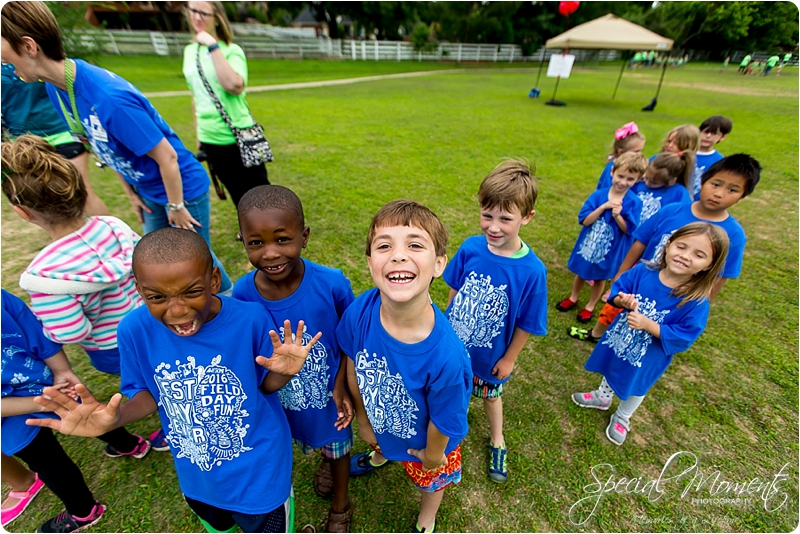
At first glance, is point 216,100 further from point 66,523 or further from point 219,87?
point 66,523

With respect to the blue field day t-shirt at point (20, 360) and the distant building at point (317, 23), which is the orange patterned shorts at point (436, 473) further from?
the distant building at point (317, 23)

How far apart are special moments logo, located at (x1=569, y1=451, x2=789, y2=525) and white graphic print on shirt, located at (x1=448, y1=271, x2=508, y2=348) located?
3.76 feet

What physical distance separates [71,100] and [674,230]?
13.4 feet

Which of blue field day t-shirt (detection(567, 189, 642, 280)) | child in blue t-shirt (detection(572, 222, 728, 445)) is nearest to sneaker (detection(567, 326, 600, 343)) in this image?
blue field day t-shirt (detection(567, 189, 642, 280))

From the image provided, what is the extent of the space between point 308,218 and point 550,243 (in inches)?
130

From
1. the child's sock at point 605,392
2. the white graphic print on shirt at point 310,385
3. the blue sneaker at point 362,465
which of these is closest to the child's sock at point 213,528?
the white graphic print on shirt at point 310,385

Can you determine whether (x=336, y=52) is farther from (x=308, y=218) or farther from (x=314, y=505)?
(x=314, y=505)

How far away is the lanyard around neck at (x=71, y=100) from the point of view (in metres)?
2.01

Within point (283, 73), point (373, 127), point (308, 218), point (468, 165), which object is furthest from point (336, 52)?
point (308, 218)

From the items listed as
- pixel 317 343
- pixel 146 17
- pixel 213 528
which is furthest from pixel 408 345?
pixel 146 17

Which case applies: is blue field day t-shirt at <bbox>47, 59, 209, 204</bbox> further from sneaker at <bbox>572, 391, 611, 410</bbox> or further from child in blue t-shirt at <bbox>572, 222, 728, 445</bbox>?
sneaker at <bbox>572, 391, 611, 410</bbox>

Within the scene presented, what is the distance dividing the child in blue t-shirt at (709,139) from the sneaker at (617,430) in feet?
8.49

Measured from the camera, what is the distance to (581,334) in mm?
3363

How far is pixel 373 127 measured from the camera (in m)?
9.75
